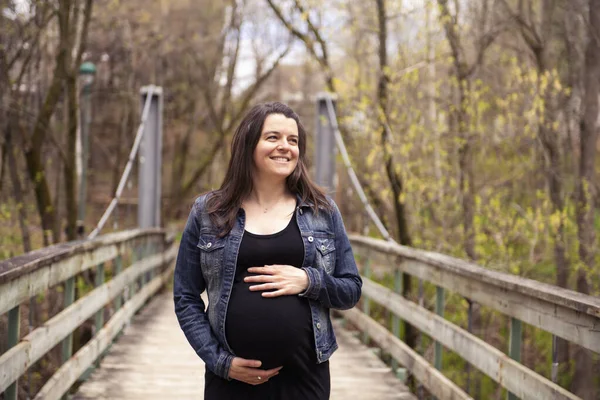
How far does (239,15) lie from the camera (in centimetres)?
1870

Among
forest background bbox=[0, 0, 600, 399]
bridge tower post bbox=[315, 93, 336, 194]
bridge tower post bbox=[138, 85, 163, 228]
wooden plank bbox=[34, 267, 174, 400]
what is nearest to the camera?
wooden plank bbox=[34, 267, 174, 400]

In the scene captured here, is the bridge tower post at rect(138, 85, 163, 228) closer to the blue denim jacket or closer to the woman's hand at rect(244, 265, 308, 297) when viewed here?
the blue denim jacket

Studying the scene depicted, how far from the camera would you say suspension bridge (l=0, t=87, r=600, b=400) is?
2.99 metres

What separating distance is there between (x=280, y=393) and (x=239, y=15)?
17.0m

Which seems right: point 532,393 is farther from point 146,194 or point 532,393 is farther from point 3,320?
point 146,194

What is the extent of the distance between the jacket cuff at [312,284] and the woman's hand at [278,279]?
19 millimetres

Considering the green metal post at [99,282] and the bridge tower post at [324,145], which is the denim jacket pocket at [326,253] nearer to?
the green metal post at [99,282]

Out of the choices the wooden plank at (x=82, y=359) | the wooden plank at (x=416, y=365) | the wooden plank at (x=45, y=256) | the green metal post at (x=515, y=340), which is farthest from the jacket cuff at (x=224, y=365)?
the wooden plank at (x=416, y=365)

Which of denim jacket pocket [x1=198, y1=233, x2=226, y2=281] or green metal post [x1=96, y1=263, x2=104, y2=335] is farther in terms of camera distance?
green metal post [x1=96, y1=263, x2=104, y2=335]

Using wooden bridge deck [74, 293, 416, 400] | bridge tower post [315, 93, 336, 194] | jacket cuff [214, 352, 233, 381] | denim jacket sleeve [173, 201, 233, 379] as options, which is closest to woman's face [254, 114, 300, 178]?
denim jacket sleeve [173, 201, 233, 379]

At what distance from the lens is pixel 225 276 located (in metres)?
2.40

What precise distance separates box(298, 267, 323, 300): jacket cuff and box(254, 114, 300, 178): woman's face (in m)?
0.30

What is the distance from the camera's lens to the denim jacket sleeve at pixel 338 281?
2.41 metres

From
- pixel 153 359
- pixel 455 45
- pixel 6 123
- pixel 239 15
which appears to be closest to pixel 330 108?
pixel 455 45
